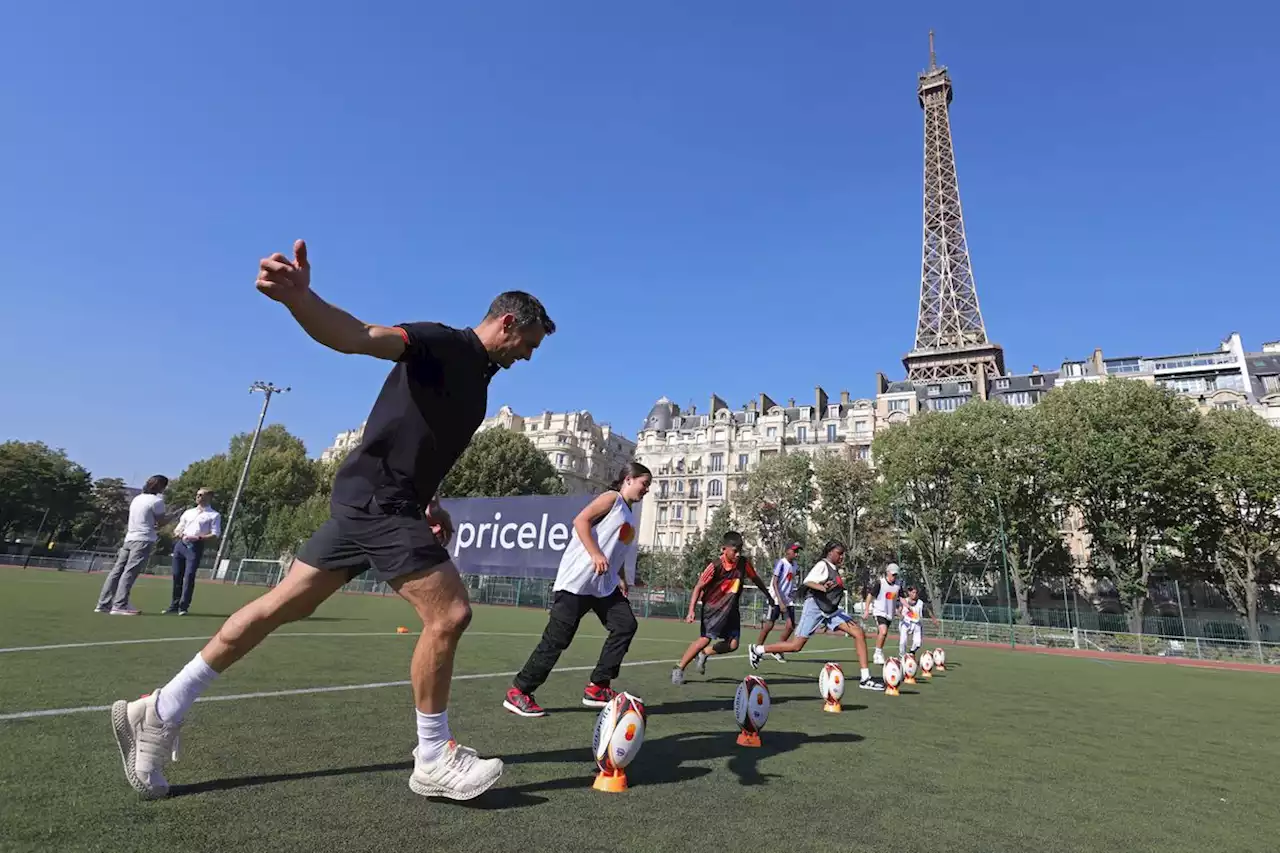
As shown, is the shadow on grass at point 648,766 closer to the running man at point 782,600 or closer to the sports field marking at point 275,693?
the sports field marking at point 275,693

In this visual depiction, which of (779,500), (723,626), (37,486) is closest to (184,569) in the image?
(723,626)

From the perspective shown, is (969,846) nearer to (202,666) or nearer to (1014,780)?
(1014,780)

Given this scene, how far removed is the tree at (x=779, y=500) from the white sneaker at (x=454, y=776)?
47.3 meters

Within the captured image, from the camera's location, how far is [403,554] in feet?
9.37

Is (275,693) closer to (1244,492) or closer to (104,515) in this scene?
(1244,492)

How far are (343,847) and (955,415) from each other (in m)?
43.9

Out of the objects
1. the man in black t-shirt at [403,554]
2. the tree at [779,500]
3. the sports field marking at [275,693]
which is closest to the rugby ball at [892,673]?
the sports field marking at [275,693]

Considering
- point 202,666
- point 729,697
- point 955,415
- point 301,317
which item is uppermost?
point 955,415

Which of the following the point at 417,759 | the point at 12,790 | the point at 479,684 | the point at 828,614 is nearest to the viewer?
the point at 12,790

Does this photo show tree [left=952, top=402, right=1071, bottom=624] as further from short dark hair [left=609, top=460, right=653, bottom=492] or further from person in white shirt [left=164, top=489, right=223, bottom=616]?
person in white shirt [left=164, top=489, right=223, bottom=616]

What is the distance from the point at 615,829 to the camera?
262 centimetres

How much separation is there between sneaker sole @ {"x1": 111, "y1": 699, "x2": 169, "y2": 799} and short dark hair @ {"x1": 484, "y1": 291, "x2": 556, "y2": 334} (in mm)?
2270

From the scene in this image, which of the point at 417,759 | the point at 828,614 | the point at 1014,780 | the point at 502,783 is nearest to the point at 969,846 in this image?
the point at 1014,780

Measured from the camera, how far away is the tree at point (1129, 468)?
110 feet
